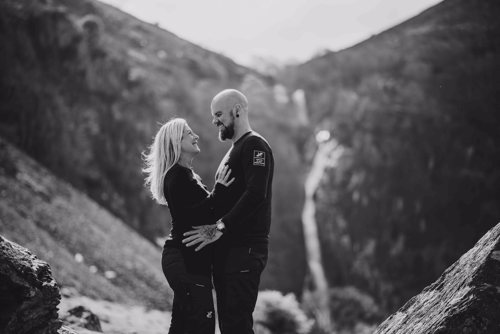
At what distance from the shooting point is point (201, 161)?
26094 mm

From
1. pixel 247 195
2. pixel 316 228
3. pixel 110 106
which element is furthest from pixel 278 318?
pixel 110 106

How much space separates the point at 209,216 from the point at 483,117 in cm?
1343

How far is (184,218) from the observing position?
450 centimetres

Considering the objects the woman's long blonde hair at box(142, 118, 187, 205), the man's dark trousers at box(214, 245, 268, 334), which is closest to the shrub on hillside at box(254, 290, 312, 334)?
the man's dark trousers at box(214, 245, 268, 334)

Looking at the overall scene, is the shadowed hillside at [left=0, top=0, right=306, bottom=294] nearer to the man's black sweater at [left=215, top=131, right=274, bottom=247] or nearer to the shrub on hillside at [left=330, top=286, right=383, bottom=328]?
the shrub on hillside at [left=330, top=286, right=383, bottom=328]

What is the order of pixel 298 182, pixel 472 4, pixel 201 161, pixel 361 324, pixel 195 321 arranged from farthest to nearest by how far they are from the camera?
pixel 298 182 → pixel 201 161 → pixel 361 324 → pixel 472 4 → pixel 195 321

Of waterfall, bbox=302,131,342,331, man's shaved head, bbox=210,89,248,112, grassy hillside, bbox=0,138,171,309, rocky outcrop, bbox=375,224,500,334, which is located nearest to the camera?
Result: rocky outcrop, bbox=375,224,500,334

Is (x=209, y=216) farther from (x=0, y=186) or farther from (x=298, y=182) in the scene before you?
(x=298, y=182)

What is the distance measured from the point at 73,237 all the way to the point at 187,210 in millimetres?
10775

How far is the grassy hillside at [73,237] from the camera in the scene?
39.0ft

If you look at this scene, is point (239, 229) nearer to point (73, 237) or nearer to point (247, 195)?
point (247, 195)

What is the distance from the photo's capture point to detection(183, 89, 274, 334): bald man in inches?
173

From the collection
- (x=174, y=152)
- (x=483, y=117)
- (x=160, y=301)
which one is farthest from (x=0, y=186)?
(x=483, y=117)

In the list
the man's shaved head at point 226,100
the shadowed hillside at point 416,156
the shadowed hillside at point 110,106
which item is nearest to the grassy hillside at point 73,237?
the shadowed hillside at point 110,106
